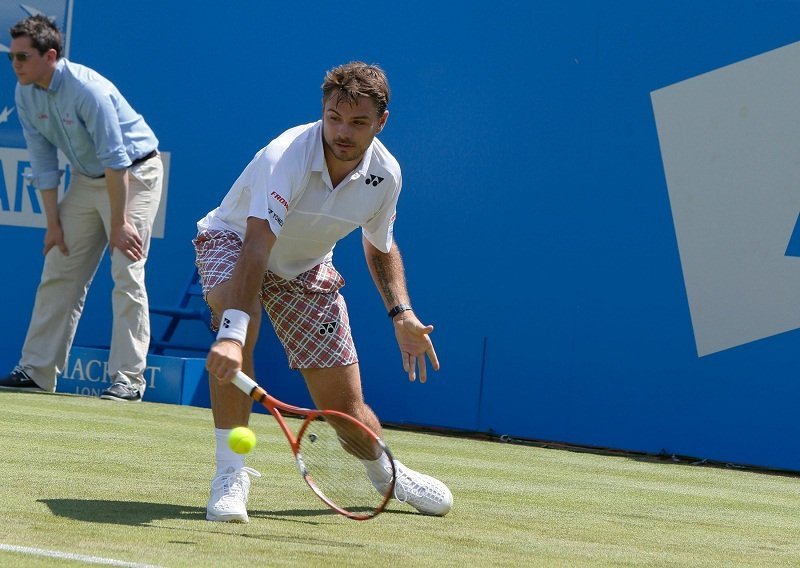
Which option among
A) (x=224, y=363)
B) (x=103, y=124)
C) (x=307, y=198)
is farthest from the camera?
(x=103, y=124)

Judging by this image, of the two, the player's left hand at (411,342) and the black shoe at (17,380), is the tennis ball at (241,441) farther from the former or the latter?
the black shoe at (17,380)

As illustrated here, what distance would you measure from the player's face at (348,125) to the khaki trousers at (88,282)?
12.5 feet

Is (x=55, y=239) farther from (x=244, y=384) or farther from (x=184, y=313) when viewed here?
(x=244, y=384)

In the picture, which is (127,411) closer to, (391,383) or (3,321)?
(391,383)

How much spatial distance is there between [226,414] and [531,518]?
1.10 meters

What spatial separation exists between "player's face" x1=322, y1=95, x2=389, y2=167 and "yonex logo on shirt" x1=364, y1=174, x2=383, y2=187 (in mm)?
184

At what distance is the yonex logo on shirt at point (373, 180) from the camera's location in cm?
421

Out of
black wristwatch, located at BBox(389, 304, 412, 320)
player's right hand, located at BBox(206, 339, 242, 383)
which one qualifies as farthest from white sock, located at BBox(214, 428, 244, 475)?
black wristwatch, located at BBox(389, 304, 412, 320)

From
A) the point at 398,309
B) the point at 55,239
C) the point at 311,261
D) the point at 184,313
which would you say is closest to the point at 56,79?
the point at 55,239

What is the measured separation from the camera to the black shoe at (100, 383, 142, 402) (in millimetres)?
7613

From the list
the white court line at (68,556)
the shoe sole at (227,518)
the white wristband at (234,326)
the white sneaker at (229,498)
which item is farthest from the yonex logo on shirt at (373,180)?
the white court line at (68,556)

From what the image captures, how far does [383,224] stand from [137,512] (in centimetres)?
123

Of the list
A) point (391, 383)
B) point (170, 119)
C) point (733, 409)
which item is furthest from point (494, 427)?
point (170, 119)

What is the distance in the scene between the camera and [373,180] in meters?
4.23
